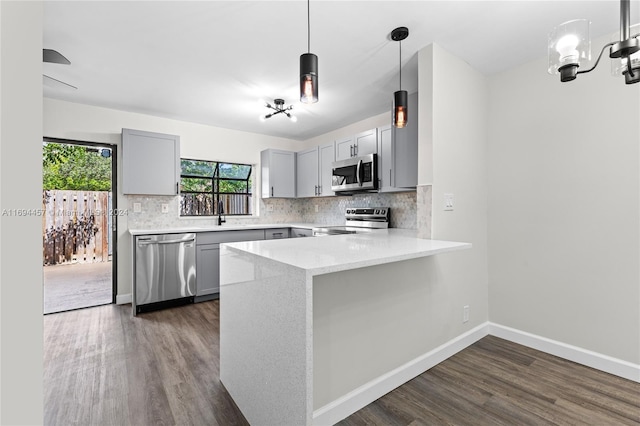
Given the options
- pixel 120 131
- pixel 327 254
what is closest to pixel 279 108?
pixel 120 131

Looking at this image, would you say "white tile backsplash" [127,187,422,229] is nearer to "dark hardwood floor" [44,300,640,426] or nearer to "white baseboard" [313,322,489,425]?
"white baseboard" [313,322,489,425]

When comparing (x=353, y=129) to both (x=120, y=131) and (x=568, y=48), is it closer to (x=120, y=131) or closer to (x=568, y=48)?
→ (x=120, y=131)

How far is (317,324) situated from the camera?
1.64 metres

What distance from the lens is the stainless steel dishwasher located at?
11.4 ft

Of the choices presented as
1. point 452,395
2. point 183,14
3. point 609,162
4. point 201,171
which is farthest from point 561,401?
point 201,171

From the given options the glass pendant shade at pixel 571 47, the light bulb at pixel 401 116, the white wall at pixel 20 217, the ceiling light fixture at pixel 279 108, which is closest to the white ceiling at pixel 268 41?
the ceiling light fixture at pixel 279 108

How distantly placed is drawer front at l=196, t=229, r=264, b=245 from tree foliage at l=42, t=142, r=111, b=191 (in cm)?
133

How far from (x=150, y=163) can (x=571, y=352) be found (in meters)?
4.66

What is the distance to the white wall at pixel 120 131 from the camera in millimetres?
3541

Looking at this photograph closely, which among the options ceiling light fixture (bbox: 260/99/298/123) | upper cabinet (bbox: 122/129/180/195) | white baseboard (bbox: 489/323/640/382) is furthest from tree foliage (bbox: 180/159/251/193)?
white baseboard (bbox: 489/323/640/382)

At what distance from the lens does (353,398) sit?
1.79 metres

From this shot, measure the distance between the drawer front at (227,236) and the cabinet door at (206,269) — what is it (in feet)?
0.23

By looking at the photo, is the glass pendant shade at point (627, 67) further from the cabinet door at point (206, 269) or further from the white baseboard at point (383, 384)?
the cabinet door at point (206, 269)

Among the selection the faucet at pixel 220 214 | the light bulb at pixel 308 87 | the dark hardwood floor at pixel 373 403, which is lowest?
the dark hardwood floor at pixel 373 403
